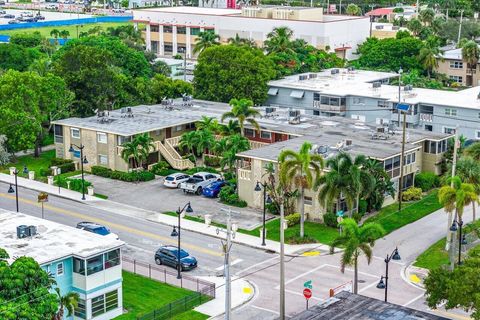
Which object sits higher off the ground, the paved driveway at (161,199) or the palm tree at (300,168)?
the palm tree at (300,168)

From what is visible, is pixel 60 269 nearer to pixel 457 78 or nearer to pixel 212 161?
pixel 212 161

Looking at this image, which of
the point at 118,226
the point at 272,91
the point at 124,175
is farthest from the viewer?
the point at 272,91

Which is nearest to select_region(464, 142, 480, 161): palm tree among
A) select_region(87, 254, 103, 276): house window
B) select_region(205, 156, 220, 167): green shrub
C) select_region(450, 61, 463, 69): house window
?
select_region(205, 156, 220, 167): green shrub

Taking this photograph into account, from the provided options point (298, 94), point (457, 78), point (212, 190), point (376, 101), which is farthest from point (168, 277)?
point (457, 78)

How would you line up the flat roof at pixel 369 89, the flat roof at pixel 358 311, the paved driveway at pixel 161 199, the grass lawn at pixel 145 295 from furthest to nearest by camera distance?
the flat roof at pixel 369 89 → the paved driveway at pixel 161 199 → the grass lawn at pixel 145 295 → the flat roof at pixel 358 311

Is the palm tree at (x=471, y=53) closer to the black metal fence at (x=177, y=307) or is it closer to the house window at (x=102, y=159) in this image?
the house window at (x=102, y=159)

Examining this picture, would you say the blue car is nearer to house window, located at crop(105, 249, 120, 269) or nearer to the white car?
the white car

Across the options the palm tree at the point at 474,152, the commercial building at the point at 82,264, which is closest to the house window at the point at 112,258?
the commercial building at the point at 82,264
